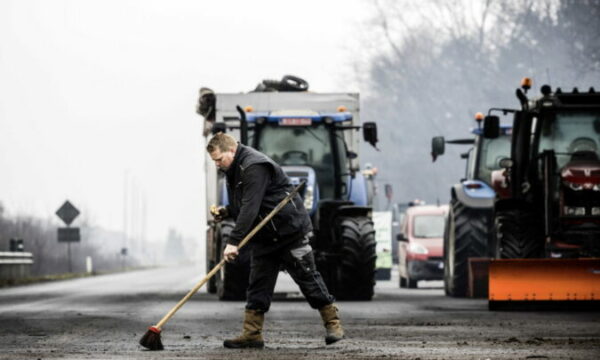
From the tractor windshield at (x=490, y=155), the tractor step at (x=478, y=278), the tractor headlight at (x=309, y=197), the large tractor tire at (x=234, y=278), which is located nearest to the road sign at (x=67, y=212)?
the tractor windshield at (x=490, y=155)

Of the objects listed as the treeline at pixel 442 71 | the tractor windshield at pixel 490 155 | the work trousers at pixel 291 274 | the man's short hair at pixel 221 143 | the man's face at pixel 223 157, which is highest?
the treeline at pixel 442 71

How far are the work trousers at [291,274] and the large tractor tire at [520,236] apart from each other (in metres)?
7.13

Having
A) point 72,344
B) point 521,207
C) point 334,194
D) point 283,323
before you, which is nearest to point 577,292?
point 521,207

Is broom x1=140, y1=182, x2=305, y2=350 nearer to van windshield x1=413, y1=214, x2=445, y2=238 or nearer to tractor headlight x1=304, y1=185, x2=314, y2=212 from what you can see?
tractor headlight x1=304, y1=185, x2=314, y2=212

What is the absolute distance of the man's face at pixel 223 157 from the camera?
12.0 m

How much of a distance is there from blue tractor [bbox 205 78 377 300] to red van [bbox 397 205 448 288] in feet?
17.2

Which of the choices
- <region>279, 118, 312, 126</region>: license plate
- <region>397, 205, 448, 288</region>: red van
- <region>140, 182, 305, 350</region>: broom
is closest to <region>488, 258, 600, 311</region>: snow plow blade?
<region>279, 118, 312, 126</region>: license plate

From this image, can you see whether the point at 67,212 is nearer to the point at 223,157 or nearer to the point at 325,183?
the point at 325,183

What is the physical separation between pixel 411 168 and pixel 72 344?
61.2 metres

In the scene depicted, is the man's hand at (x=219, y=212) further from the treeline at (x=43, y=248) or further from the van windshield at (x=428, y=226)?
the treeline at (x=43, y=248)

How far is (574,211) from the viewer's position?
18734 mm

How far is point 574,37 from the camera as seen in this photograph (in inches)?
2061

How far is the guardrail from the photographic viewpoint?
125ft

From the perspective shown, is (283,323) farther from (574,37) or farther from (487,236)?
(574,37)
